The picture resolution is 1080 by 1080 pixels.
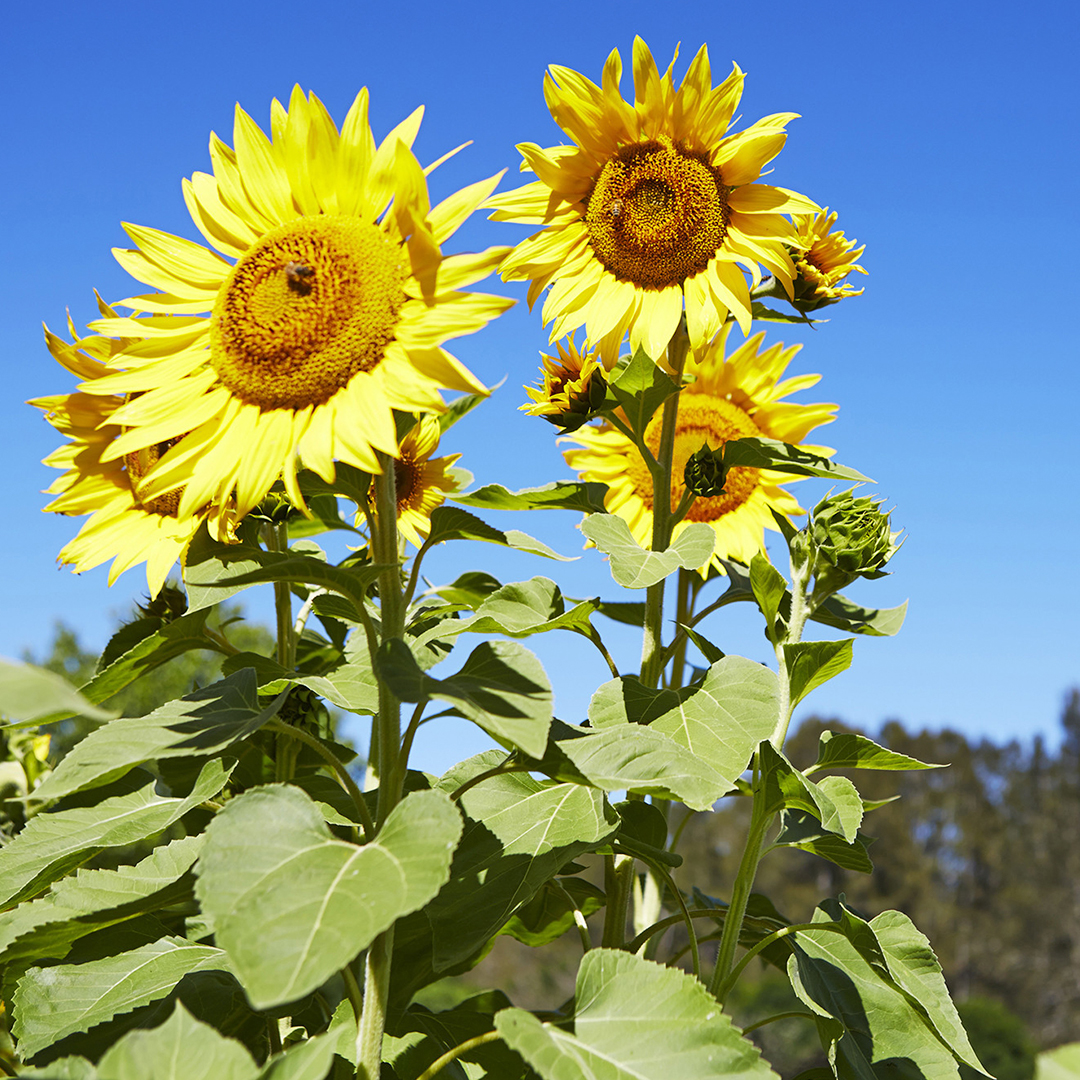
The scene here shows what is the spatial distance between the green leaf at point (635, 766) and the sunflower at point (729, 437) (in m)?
1.00

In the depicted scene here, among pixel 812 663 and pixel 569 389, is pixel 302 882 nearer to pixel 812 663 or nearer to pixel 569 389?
pixel 812 663

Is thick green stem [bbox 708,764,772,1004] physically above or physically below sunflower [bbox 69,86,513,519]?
below

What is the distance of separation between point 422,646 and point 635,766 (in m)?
0.44

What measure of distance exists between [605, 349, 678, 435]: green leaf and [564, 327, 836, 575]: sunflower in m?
0.38

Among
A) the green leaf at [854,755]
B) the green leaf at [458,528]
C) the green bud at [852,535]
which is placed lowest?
the green leaf at [854,755]

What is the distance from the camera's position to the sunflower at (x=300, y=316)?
48.1 inches

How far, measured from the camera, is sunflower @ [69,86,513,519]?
122 centimetres

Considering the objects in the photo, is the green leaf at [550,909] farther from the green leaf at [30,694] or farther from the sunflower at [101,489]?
the green leaf at [30,694]

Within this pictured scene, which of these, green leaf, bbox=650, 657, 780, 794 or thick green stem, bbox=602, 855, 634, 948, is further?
thick green stem, bbox=602, 855, 634, 948

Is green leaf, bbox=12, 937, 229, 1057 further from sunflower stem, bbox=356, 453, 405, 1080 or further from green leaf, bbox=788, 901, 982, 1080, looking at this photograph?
green leaf, bbox=788, 901, 982, 1080

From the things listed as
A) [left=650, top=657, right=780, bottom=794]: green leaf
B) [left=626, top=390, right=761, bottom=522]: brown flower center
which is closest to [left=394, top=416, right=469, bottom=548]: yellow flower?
[left=626, top=390, right=761, bottom=522]: brown flower center

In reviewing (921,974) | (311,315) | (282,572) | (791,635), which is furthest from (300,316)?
(921,974)

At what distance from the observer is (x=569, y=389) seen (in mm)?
1981

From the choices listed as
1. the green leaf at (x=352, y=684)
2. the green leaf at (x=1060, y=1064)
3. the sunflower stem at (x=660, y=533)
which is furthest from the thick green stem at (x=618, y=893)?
the green leaf at (x=1060, y=1064)
